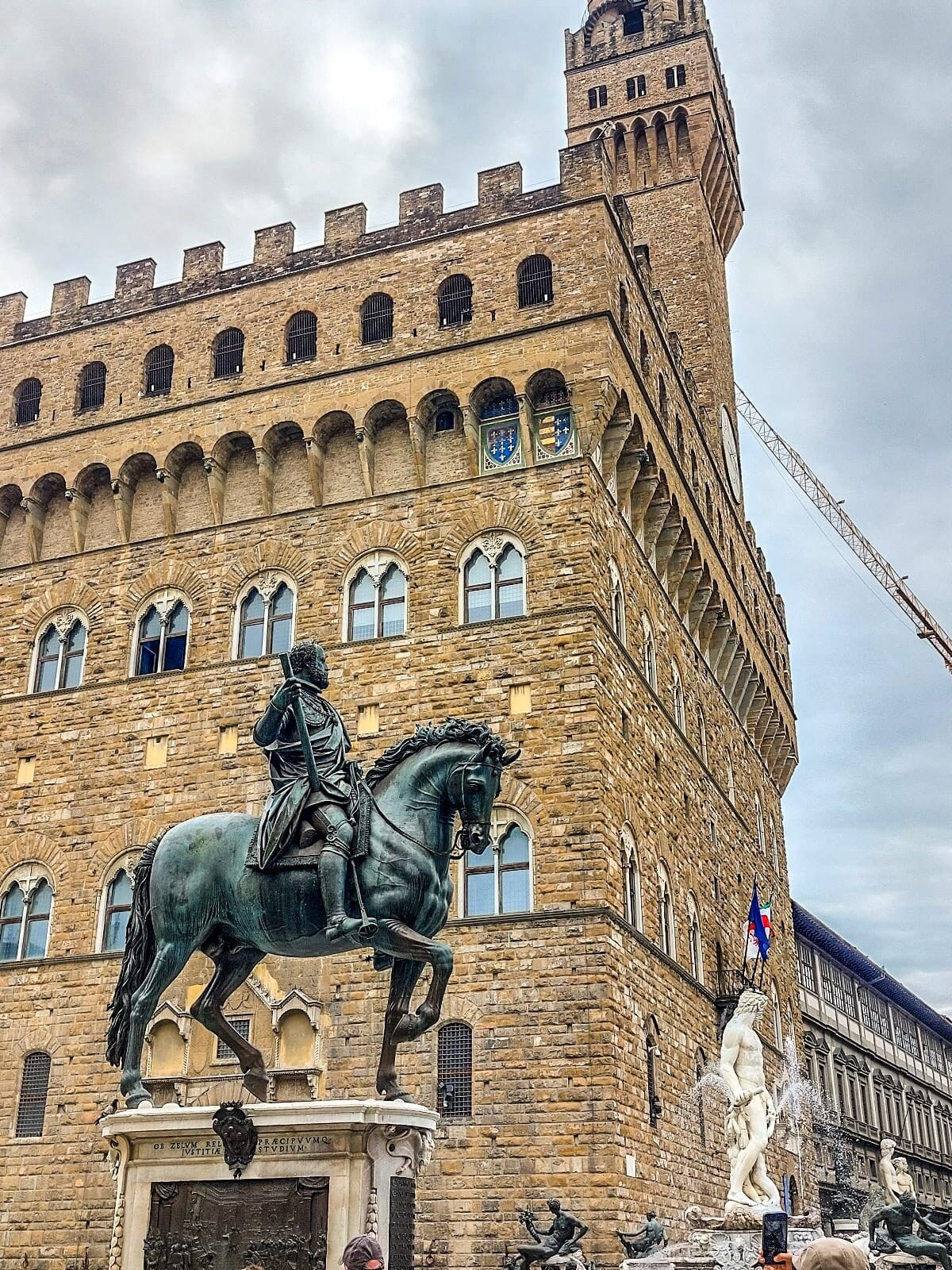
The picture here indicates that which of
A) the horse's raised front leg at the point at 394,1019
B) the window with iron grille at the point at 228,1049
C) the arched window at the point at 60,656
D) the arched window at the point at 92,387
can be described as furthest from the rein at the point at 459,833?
the arched window at the point at 92,387

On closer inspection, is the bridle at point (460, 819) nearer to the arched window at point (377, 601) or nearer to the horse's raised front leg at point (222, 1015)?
the horse's raised front leg at point (222, 1015)

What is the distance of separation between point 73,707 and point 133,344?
8.19m

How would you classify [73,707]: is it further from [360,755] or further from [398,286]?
[398,286]

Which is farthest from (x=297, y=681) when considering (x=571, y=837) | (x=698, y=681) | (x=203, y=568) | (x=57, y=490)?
(x=698, y=681)

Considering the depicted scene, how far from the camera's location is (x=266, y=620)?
25766 mm

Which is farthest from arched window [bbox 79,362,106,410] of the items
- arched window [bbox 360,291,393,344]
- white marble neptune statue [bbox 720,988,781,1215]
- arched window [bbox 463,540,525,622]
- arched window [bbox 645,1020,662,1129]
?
white marble neptune statue [bbox 720,988,781,1215]

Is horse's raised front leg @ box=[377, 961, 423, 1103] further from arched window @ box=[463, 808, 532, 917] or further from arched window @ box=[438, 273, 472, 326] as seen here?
arched window @ box=[438, 273, 472, 326]

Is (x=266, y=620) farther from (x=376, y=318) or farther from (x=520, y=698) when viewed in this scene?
(x=376, y=318)

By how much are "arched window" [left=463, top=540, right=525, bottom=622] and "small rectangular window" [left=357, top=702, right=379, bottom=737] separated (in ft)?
7.79

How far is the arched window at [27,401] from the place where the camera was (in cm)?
2944

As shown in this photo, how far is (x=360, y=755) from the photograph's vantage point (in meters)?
23.8

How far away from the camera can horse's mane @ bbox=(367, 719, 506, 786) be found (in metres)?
11.0

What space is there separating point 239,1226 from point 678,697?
806 inches

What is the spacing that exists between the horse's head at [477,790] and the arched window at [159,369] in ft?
64.1
